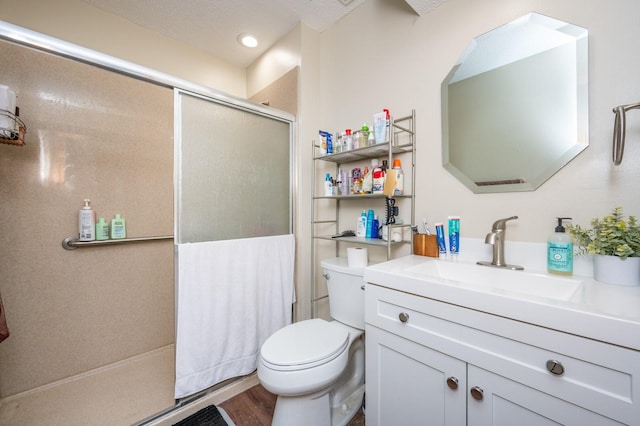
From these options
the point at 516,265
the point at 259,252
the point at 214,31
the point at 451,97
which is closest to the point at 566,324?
the point at 516,265

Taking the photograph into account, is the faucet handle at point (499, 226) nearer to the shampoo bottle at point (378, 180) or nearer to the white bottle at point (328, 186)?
the shampoo bottle at point (378, 180)

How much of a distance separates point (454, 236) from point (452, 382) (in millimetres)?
675

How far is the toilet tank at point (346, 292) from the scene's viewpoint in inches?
55.6

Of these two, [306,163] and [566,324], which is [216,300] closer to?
[306,163]

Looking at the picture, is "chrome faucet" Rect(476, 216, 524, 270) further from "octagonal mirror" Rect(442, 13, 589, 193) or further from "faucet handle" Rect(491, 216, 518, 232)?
"octagonal mirror" Rect(442, 13, 589, 193)

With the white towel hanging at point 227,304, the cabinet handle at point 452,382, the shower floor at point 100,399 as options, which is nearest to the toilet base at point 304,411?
the white towel hanging at point 227,304

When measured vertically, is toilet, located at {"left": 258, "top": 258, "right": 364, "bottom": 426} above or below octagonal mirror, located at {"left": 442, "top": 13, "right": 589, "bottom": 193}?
below

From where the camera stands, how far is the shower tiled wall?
1498 mm

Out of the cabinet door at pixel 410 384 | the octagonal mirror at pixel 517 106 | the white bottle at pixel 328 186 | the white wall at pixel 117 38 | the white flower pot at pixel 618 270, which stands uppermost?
the white wall at pixel 117 38

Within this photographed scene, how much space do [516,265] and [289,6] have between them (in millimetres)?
2023

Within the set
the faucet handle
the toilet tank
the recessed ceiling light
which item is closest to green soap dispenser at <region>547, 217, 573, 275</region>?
the faucet handle

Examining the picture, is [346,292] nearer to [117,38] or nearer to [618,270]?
[618,270]

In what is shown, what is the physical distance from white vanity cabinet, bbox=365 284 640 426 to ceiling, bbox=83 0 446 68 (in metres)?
1.86

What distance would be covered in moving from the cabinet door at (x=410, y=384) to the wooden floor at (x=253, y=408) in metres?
0.43
